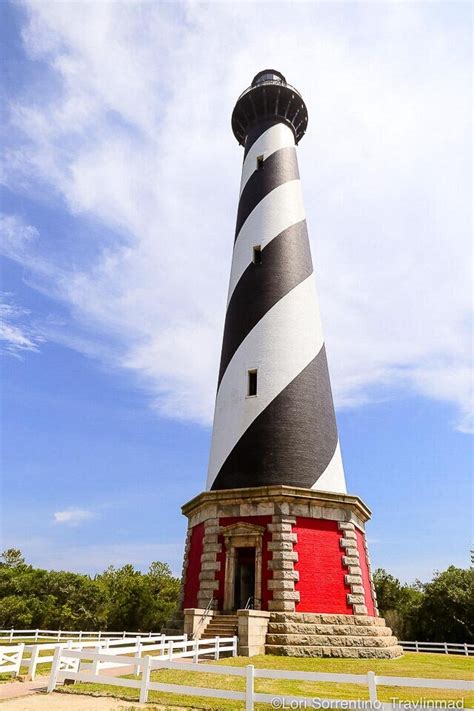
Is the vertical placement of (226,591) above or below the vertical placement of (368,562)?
below

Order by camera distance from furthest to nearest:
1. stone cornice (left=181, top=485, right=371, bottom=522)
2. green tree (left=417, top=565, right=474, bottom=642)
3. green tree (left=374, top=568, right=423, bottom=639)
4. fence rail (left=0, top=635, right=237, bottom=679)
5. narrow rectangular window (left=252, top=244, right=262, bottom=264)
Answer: green tree (left=374, top=568, right=423, bottom=639) → green tree (left=417, top=565, right=474, bottom=642) → narrow rectangular window (left=252, top=244, right=262, bottom=264) → stone cornice (left=181, top=485, right=371, bottom=522) → fence rail (left=0, top=635, right=237, bottom=679)

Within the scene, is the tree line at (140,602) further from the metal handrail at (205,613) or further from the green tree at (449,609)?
the metal handrail at (205,613)

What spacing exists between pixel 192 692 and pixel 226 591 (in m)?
7.47

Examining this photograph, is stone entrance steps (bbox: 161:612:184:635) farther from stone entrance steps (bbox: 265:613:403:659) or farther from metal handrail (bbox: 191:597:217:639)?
stone entrance steps (bbox: 265:613:403:659)

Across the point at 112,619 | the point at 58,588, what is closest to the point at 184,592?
the point at 112,619

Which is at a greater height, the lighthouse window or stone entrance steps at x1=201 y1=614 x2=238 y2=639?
the lighthouse window

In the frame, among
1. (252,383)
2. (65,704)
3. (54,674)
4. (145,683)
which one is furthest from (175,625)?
(65,704)

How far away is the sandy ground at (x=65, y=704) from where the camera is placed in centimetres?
643

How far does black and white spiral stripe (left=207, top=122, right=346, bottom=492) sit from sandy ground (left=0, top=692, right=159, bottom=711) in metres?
8.08

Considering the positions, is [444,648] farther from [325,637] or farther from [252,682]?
[252,682]

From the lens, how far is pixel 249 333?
1708 centimetres

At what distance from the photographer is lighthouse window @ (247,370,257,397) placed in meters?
16.2

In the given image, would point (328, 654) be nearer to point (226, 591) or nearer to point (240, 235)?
point (226, 591)

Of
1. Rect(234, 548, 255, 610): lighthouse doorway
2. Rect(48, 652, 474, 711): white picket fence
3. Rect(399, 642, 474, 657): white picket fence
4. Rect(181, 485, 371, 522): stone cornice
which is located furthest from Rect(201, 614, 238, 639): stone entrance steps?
Rect(399, 642, 474, 657): white picket fence
